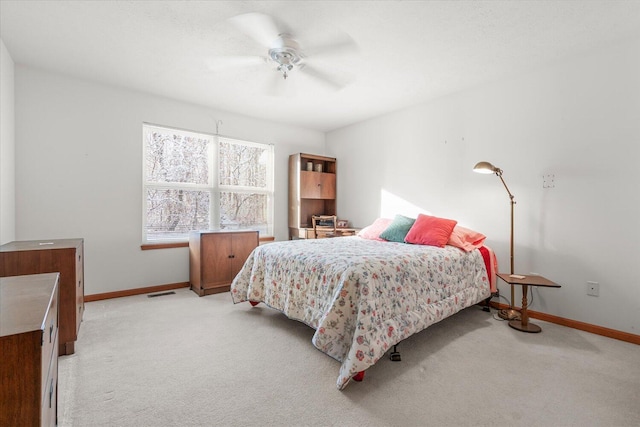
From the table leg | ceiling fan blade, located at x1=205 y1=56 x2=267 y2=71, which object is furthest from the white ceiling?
the table leg

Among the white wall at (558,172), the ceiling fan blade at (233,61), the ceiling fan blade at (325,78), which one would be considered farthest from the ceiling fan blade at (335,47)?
the white wall at (558,172)

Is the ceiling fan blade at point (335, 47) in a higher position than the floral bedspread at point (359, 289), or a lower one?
higher

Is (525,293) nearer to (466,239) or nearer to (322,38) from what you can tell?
(466,239)

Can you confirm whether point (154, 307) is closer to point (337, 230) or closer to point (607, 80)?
point (337, 230)

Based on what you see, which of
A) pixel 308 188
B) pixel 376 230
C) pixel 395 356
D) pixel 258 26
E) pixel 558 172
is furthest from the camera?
pixel 308 188

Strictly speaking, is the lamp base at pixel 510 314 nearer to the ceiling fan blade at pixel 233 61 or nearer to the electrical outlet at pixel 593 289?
the electrical outlet at pixel 593 289

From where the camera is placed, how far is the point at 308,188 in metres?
4.81

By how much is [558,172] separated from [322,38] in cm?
251

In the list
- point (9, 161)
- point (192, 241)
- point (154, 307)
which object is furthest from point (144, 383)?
point (9, 161)

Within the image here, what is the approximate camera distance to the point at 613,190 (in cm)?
253

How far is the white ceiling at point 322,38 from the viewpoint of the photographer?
2.09 metres

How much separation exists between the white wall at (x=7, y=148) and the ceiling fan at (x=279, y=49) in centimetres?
177

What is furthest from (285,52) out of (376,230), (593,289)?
(593,289)

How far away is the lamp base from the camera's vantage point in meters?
2.83
